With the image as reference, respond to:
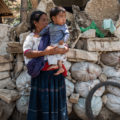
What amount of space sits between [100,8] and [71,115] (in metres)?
2.23

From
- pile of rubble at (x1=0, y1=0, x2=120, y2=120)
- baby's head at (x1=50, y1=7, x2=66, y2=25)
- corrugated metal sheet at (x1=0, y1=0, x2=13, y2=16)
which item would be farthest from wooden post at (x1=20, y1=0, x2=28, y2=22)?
Result: corrugated metal sheet at (x1=0, y1=0, x2=13, y2=16)

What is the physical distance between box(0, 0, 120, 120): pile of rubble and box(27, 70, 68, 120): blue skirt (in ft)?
2.35

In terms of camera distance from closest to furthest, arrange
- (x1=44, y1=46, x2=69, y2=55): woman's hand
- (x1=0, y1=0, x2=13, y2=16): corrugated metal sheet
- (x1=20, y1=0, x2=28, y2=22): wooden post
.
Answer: (x1=44, y1=46, x2=69, y2=55): woman's hand < (x1=20, y1=0, x2=28, y2=22): wooden post < (x1=0, y1=0, x2=13, y2=16): corrugated metal sheet

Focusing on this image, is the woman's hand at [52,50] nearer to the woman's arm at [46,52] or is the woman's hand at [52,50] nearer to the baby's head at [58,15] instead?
the woman's arm at [46,52]

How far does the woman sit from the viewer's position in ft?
5.63

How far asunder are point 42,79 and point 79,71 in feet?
3.37

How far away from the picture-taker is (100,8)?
3.30 m

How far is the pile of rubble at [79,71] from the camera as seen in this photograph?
2.66 meters

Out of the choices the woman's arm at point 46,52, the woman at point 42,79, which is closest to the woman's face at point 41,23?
the woman at point 42,79

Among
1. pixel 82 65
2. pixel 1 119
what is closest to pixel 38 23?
pixel 82 65

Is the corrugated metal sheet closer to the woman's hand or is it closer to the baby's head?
the baby's head

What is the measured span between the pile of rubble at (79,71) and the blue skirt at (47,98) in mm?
717

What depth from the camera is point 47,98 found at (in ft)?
6.06

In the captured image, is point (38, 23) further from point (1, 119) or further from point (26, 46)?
point (1, 119)
